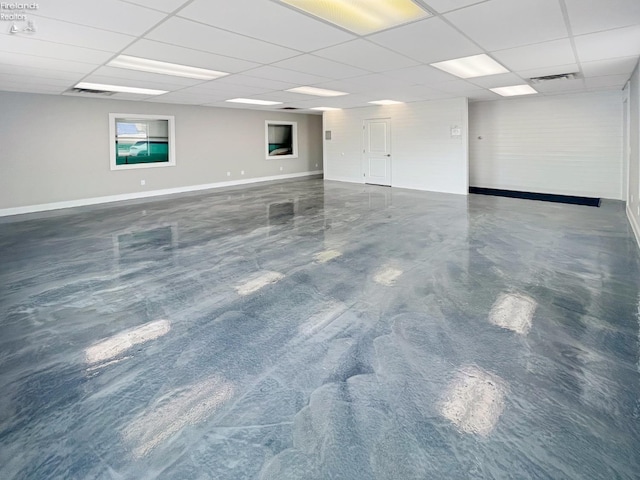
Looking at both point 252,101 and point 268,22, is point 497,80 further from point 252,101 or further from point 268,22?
point 252,101

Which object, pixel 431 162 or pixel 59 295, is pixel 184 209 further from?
pixel 431 162

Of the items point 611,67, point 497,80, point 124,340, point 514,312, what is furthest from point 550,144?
point 124,340

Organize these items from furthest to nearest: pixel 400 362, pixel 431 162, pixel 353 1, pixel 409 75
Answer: pixel 431 162 → pixel 409 75 → pixel 353 1 → pixel 400 362

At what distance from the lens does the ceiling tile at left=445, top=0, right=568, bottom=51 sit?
10.8 feet

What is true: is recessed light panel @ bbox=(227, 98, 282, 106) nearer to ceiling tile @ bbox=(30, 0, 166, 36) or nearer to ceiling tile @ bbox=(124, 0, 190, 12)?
ceiling tile @ bbox=(30, 0, 166, 36)

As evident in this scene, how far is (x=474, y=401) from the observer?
2068 millimetres

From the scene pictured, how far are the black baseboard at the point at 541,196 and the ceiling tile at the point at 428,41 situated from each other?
5363 millimetres

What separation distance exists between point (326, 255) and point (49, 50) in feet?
13.0

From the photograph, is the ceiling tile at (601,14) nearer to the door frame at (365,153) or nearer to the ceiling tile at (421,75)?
the ceiling tile at (421,75)

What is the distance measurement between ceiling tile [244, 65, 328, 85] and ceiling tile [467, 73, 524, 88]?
2.75 metres

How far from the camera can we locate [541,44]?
448cm

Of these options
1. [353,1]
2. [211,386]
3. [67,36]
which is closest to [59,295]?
[211,386]

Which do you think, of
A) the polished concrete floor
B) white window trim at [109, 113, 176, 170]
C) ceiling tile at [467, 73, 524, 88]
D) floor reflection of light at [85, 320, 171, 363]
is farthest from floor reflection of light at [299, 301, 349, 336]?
white window trim at [109, 113, 176, 170]

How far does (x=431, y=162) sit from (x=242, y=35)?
7.47 m
